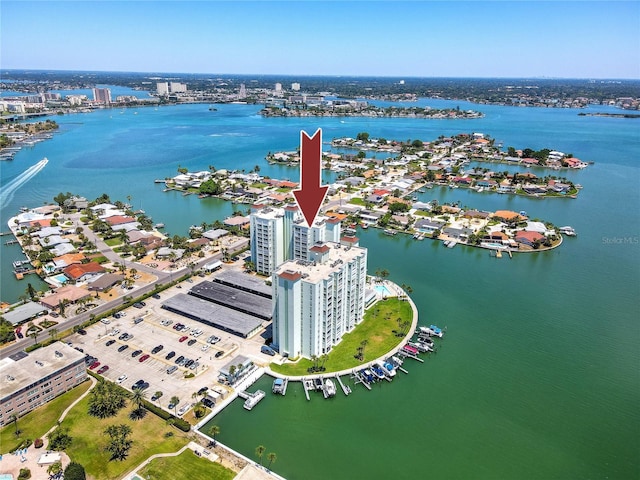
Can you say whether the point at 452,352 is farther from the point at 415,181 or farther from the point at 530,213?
the point at 415,181

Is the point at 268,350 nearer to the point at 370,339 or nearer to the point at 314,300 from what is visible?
the point at 314,300

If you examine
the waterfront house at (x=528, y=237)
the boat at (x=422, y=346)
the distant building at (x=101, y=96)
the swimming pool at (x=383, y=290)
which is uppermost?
Answer: the distant building at (x=101, y=96)

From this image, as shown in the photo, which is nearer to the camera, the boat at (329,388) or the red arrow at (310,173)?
the red arrow at (310,173)

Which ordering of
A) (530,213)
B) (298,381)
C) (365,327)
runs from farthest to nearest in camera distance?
(530,213), (365,327), (298,381)

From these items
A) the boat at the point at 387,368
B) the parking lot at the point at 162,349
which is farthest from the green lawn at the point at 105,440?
the boat at the point at 387,368

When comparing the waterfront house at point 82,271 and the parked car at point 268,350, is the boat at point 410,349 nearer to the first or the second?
the parked car at point 268,350

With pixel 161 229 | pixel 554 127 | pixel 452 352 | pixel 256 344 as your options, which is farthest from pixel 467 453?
pixel 554 127

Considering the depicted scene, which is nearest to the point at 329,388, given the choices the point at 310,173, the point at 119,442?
the point at 119,442
